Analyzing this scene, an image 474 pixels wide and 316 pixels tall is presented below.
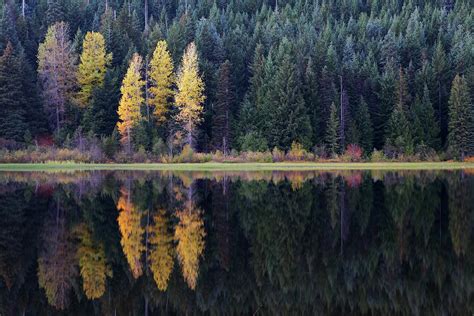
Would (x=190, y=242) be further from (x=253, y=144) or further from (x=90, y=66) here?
(x=90, y=66)

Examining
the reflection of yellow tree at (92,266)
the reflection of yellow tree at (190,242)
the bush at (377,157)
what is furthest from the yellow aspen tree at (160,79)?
the reflection of yellow tree at (92,266)

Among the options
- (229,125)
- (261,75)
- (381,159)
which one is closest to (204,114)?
(229,125)

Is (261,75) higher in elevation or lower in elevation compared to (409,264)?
higher

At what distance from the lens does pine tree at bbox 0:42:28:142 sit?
214 ft

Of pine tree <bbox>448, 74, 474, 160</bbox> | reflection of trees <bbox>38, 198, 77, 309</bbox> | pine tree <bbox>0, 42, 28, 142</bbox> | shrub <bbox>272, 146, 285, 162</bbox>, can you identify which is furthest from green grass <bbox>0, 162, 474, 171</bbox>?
reflection of trees <bbox>38, 198, 77, 309</bbox>

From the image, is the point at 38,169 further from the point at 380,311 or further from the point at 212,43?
the point at 380,311

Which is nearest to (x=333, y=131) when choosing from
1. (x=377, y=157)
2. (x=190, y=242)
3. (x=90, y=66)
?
(x=377, y=157)

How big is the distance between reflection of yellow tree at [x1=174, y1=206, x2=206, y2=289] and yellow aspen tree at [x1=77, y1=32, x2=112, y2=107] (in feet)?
175

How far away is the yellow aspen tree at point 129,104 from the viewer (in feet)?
213

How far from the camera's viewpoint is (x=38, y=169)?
53.1 metres

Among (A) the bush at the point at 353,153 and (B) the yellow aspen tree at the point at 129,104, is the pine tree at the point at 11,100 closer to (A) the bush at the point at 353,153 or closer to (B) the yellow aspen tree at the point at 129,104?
(B) the yellow aspen tree at the point at 129,104

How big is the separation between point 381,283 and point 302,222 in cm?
720

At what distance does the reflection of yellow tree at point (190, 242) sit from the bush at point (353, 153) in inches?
1760

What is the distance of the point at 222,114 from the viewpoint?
70.0 m
